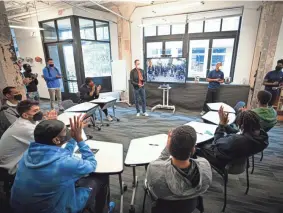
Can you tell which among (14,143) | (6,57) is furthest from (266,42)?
(6,57)

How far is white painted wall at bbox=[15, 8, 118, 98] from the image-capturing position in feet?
18.4

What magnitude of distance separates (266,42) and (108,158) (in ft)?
16.1

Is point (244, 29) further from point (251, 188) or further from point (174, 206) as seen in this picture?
point (174, 206)

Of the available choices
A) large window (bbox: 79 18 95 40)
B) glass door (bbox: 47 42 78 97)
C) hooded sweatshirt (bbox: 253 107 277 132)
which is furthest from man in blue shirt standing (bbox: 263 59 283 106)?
glass door (bbox: 47 42 78 97)

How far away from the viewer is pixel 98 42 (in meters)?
6.14

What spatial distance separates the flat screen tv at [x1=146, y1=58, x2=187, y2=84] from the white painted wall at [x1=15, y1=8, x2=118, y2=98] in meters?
1.94

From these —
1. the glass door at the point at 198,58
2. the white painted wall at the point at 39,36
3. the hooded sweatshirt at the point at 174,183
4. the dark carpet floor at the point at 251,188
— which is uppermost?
the white painted wall at the point at 39,36

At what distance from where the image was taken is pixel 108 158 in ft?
5.08

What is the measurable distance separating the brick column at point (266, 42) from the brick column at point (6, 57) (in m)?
5.55

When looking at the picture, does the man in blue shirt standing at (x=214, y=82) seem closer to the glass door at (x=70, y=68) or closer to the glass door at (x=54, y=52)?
the glass door at (x=70, y=68)

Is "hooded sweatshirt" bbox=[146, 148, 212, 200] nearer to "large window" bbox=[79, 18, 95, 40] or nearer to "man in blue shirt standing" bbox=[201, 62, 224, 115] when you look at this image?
"man in blue shirt standing" bbox=[201, 62, 224, 115]

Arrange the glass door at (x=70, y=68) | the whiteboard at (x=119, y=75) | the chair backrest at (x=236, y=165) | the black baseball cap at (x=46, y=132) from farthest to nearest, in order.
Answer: the whiteboard at (x=119, y=75)
the glass door at (x=70, y=68)
the chair backrest at (x=236, y=165)
the black baseball cap at (x=46, y=132)

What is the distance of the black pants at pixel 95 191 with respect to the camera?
1.36 metres

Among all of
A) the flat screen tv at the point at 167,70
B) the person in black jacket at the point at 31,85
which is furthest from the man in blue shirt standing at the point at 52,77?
the flat screen tv at the point at 167,70
